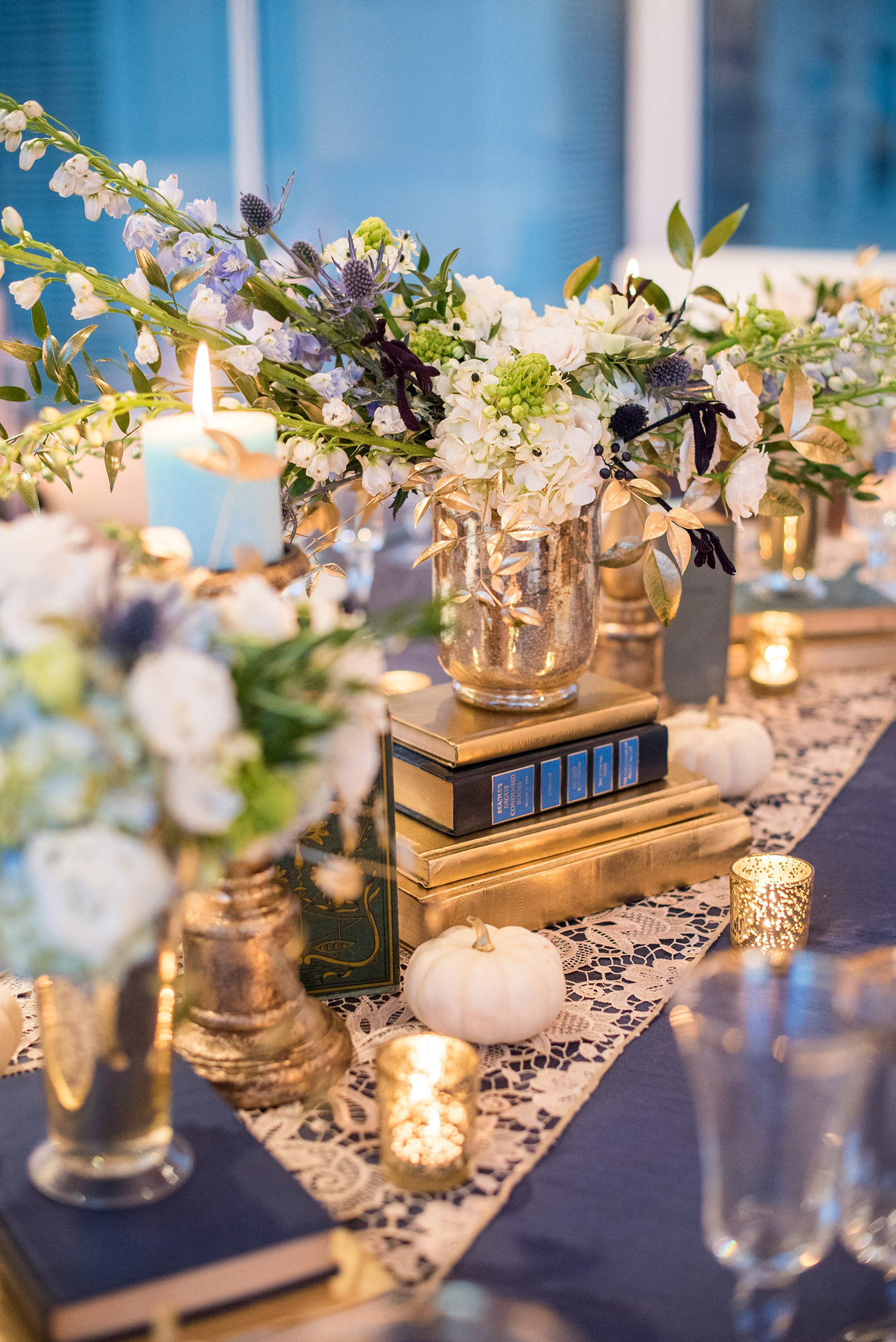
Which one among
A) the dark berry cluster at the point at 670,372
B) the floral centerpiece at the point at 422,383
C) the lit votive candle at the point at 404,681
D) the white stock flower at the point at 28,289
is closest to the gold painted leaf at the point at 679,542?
the floral centerpiece at the point at 422,383

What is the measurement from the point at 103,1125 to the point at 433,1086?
193mm

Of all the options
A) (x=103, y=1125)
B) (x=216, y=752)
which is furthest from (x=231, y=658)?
(x=103, y=1125)

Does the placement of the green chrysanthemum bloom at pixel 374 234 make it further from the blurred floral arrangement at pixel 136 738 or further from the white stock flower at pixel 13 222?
the blurred floral arrangement at pixel 136 738

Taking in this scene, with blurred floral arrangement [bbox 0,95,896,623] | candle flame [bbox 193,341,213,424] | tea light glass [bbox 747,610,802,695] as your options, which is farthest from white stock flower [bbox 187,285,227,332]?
tea light glass [bbox 747,610,802,695]

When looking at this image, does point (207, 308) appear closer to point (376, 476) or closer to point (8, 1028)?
point (376, 476)

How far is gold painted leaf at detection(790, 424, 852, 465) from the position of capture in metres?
1.09

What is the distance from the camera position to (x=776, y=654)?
1.58 m

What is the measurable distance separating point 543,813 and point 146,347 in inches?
19.8

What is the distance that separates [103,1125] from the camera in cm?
64

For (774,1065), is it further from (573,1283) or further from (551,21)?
(551,21)

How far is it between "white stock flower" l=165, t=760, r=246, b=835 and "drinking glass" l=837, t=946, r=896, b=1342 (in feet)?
0.97

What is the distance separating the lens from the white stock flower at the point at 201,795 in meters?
0.52

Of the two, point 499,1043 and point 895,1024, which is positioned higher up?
point 895,1024

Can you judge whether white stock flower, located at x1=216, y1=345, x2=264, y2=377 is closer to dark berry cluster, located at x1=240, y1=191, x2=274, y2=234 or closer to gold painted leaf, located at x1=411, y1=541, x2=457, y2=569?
dark berry cluster, located at x1=240, y1=191, x2=274, y2=234
